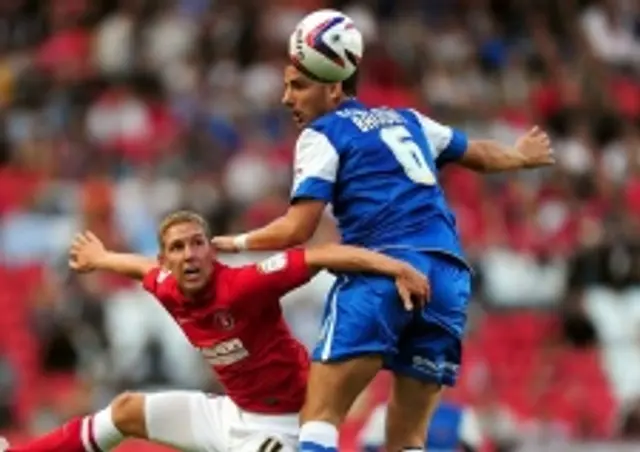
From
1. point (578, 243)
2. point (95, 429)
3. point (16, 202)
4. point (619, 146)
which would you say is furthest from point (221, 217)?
point (95, 429)

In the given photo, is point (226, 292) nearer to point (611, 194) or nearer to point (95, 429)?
point (95, 429)

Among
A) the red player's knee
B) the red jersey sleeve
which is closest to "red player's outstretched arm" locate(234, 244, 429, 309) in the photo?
the red jersey sleeve

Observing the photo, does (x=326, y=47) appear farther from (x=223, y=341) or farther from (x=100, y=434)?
(x=100, y=434)

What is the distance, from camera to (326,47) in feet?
31.2

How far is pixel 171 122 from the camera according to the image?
17875mm

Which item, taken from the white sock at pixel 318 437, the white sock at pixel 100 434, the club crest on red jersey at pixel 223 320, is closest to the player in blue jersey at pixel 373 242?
the white sock at pixel 318 437

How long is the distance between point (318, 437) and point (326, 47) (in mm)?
1639

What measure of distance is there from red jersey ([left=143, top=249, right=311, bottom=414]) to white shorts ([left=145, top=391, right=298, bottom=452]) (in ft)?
0.18

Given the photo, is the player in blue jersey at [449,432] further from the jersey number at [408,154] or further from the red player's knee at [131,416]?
the jersey number at [408,154]

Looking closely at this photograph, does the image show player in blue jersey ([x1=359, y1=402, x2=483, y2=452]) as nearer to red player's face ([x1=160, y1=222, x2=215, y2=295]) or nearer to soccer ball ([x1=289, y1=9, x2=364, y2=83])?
red player's face ([x1=160, y1=222, x2=215, y2=295])

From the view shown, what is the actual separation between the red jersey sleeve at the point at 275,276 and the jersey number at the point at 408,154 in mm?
→ 572

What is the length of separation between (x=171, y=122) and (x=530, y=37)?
3754 millimetres

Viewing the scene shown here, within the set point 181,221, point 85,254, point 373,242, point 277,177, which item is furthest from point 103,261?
point 277,177

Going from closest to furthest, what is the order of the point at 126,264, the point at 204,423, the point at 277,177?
the point at 204,423
the point at 126,264
the point at 277,177
